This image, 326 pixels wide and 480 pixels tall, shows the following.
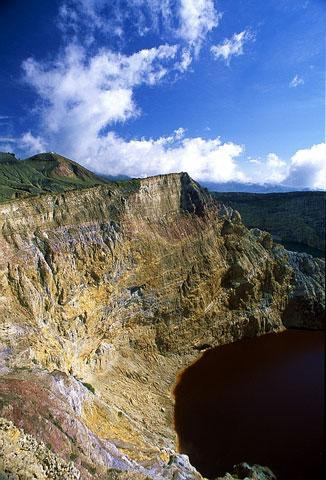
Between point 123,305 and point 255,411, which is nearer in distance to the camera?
point 255,411

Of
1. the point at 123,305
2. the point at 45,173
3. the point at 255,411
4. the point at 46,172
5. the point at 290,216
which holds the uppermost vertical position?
the point at 46,172

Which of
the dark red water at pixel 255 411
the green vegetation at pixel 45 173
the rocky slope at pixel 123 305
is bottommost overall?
the dark red water at pixel 255 411

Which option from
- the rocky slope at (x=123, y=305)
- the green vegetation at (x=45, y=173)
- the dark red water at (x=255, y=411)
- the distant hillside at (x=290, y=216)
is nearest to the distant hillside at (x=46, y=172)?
the green vegetation at (x=45, y=173)

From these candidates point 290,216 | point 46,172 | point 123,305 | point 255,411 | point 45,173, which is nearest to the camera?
point 255,411

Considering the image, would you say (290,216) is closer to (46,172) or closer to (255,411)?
(255,411)

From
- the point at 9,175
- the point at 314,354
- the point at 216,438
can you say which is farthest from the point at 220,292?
the point at 9,175

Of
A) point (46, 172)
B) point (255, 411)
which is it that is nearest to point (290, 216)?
point (255, 411)

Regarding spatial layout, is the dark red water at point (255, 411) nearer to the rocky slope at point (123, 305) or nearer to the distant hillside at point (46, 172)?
the rocky slope at point (123, 305)

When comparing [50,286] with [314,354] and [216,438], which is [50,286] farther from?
[314,354]
